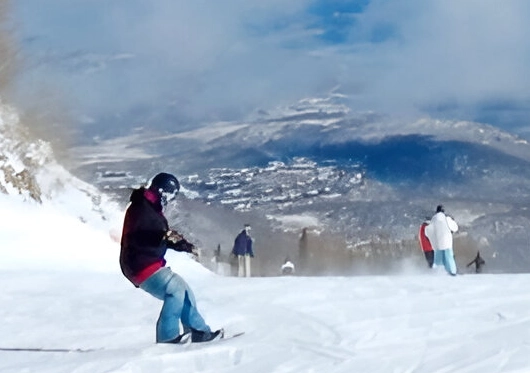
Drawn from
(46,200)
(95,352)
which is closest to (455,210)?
(46,200)

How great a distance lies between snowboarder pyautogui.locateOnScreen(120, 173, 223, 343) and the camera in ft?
27.2

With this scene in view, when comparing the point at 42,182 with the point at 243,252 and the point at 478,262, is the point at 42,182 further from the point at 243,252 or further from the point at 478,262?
the point at 478,262

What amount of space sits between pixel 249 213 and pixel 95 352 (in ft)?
54.1

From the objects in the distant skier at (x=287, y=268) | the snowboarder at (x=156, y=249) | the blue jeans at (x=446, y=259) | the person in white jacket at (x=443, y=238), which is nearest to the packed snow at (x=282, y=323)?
the snowboarder at (x=156, y=249)

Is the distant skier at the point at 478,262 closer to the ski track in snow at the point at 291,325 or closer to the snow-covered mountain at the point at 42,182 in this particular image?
the ski track in snow at the point at 291,325

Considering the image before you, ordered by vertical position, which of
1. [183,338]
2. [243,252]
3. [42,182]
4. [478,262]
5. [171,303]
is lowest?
[183,338]

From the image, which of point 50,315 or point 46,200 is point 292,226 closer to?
point 46,200

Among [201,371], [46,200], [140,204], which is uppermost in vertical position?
[46,200]

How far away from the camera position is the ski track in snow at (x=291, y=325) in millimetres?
8031

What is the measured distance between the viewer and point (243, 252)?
20156 millimetres

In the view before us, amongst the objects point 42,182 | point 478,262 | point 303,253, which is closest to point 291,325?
point 478,262

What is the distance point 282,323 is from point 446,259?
23.9 ft

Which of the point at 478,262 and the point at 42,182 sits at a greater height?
the point at 42,182

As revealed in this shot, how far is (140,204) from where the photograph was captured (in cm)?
834
